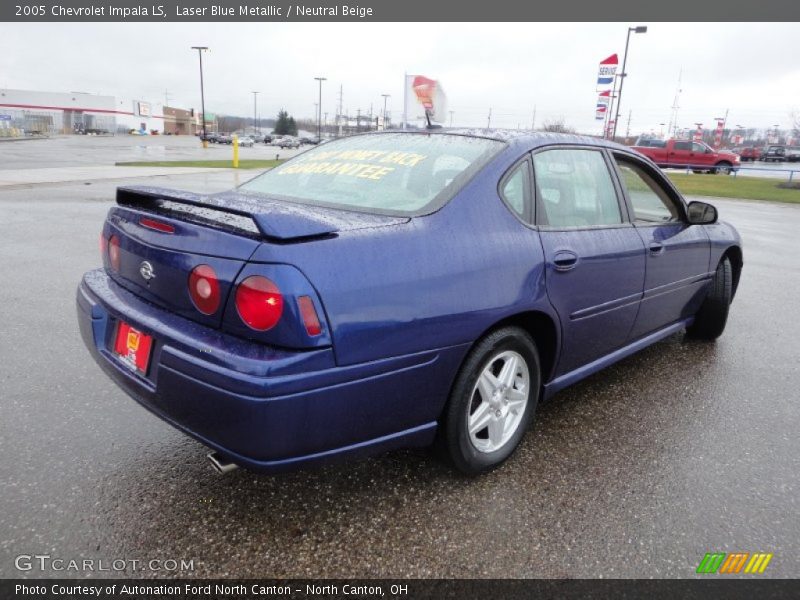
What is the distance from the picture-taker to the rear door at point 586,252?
2.66 m

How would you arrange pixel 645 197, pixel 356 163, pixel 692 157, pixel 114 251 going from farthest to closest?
pixel 692 157, pixel 645 197, pixel 356 163, pixel 114 251

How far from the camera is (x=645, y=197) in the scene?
3.63m

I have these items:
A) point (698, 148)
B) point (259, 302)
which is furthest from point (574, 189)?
point (698, 148)

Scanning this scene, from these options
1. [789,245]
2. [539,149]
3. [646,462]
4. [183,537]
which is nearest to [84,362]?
[183,537]

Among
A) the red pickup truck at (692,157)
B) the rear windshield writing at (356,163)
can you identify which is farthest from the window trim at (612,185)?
the red pickup truck at (692,157)

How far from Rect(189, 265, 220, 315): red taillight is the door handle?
4.90 ft

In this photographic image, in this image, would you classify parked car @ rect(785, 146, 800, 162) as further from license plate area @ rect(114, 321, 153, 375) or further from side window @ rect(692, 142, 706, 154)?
license plate area @ rect(114, 321, 153, 375)

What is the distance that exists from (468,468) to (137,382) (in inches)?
54.2

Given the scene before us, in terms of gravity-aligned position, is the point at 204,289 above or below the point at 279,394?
above

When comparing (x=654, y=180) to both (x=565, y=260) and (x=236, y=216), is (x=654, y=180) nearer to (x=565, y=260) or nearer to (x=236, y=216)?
(x=565, y=260)

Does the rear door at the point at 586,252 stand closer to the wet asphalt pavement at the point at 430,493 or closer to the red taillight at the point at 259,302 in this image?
the wet asphalt pavement at the point at 430,493

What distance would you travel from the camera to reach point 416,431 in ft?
7.09

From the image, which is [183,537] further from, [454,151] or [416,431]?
[454,151]

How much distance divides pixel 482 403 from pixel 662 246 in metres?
1.74
